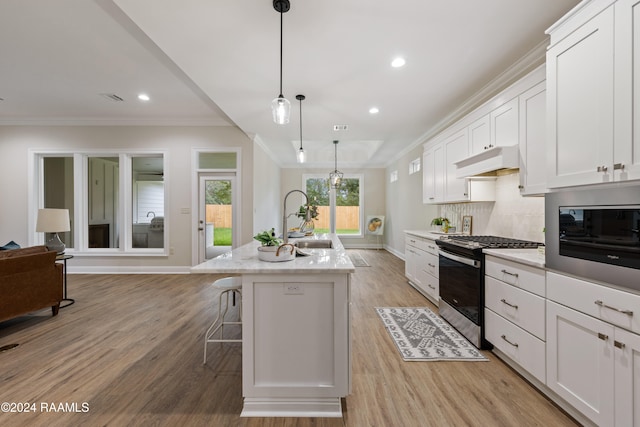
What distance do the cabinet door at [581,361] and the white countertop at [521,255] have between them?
0.84 feet

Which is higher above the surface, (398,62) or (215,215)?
(398,62)

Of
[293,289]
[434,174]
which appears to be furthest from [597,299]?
[434,174]

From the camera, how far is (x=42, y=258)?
286cm

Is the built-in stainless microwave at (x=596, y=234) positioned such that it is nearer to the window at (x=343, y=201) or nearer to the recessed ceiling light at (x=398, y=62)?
the recessed ceiling light at (x=398, y=62)

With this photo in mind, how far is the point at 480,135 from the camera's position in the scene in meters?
2.95

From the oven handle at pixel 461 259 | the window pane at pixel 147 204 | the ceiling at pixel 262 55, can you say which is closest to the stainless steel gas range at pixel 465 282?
the oven handle at pixel 461 259

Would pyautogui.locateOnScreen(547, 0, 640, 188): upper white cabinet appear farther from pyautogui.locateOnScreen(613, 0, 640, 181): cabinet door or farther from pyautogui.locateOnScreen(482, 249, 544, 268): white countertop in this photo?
pyautogui.locateOnScreen(482, 249, 544, 268): white countertop

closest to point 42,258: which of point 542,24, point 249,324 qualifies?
point 249,324

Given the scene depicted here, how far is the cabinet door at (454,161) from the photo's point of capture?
10.7 feet

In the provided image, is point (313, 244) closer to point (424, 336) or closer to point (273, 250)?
point (273, 250)

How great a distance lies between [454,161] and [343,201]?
17.7 ft

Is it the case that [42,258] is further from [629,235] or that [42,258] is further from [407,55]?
[629,235]

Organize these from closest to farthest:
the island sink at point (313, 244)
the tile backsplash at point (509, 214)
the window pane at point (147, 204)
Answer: the tile backsplash at point (509, 214), the island sink at point (313, 244), the window pane at point (147, 204)

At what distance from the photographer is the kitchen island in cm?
162
